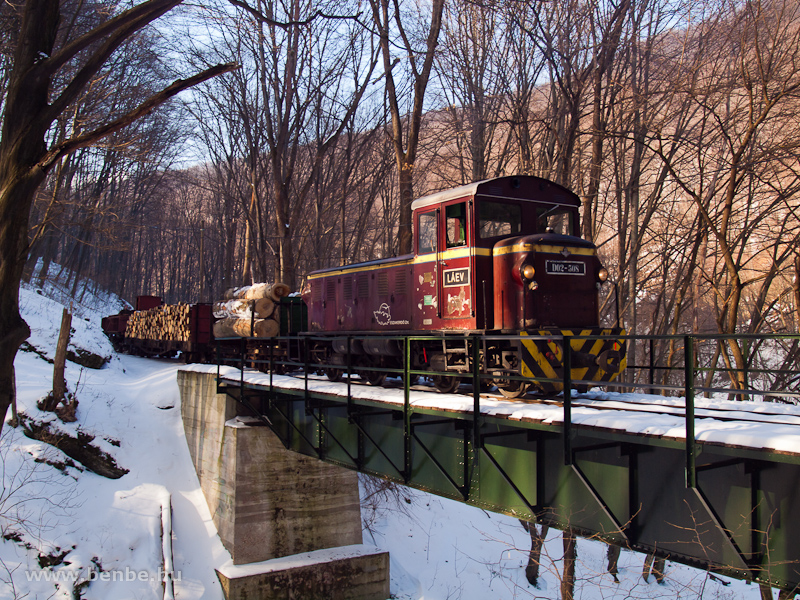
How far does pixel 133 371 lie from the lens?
74.7 feet

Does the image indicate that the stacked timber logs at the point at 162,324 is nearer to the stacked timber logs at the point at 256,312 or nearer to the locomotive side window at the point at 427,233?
the stacked timber logs at the point at 256,312

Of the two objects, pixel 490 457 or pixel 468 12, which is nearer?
pixel 490 457

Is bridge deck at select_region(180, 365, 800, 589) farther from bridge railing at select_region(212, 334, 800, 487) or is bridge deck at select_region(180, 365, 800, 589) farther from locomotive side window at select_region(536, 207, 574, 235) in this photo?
locomotive side window at select_region(536, 207, 574, 235)

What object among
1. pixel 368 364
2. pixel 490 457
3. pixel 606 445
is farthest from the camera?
pixel 368 364

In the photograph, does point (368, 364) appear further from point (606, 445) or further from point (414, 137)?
point (414, 137)

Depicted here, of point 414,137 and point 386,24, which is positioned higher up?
point 386,24

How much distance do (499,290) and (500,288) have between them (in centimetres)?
4

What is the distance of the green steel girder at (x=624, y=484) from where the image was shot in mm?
4543

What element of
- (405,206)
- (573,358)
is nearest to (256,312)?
(405,206)

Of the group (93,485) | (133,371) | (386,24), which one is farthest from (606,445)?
(133,371)

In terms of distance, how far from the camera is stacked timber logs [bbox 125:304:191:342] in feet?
72.0

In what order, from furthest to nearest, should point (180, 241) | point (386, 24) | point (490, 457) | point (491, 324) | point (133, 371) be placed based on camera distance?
point (180, 241)
point (133, 371)
point (386, 24)
point (491, 324)
point (490, 457)

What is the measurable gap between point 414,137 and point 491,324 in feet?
35.9

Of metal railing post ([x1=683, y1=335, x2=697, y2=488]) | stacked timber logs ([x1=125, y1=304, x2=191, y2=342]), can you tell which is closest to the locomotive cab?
metal railing post ([x1=683, y1=335, x2=697, y2=488])
